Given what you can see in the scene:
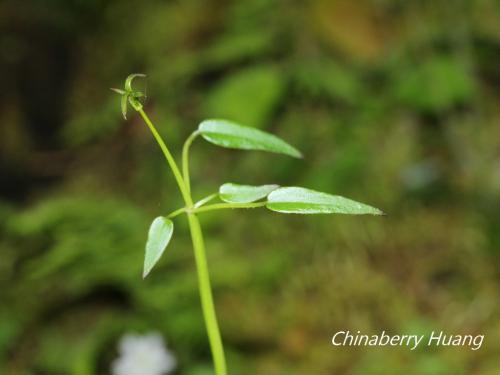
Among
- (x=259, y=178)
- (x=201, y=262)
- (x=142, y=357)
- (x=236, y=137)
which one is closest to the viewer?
(x=201, y=262)

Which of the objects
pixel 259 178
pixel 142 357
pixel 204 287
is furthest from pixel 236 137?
pixel 259 178

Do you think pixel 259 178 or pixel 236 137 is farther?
pixel 259 178

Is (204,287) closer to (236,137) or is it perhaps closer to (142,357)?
(236,137)

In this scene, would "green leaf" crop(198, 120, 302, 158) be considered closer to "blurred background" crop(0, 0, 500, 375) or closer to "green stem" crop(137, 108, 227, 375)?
"green stem" crop(137, 108, 227, 375)

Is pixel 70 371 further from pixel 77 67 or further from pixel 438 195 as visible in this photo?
pixel 77 67

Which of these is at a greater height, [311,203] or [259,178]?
[259,178]

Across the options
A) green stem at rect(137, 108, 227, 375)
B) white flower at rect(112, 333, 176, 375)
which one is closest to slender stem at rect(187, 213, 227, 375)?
green stem at rect(137, 108, 227, 375)

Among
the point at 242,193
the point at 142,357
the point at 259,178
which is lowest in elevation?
the point at 142,357
